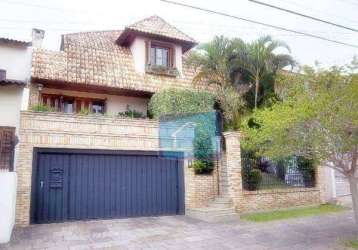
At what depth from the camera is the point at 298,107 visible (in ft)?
24.0

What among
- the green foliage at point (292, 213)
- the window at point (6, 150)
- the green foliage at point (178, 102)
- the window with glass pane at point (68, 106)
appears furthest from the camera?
the window with glass pane at point (68, 106)

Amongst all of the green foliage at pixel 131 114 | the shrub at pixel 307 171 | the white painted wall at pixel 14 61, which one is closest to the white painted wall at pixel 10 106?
the white painted wall at pixel 14 61

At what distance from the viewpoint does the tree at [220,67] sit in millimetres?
13781

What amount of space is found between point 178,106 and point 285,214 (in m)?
5.69

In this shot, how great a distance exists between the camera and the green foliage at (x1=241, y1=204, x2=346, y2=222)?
1076 centimetres

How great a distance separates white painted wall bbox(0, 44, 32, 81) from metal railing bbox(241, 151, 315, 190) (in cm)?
901

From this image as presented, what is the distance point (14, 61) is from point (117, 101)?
14.3 feet

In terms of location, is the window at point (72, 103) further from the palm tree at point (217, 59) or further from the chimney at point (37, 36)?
the palm tree at point (217, 59)

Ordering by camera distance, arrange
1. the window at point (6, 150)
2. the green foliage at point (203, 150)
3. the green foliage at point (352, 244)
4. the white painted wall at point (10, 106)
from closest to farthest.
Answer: the green foliage at point (352, 244), the window at point (6, 150), the white painted wall at point (10, 106), the green foliage at point (203, 150)

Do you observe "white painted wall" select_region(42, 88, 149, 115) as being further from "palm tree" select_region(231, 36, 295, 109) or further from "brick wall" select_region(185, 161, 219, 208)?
"palm tree" select_region(231, 36, 295, 109)

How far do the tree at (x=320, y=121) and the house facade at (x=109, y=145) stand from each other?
406 centimetres

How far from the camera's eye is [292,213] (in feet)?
38.0

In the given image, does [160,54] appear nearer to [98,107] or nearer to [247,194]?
[98,107]

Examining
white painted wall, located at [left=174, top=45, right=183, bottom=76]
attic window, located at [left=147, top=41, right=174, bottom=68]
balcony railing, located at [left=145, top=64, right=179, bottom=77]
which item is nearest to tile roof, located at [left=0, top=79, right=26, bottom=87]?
balcony railing, located at [left=145, top=64, right=179, bottom=77]
